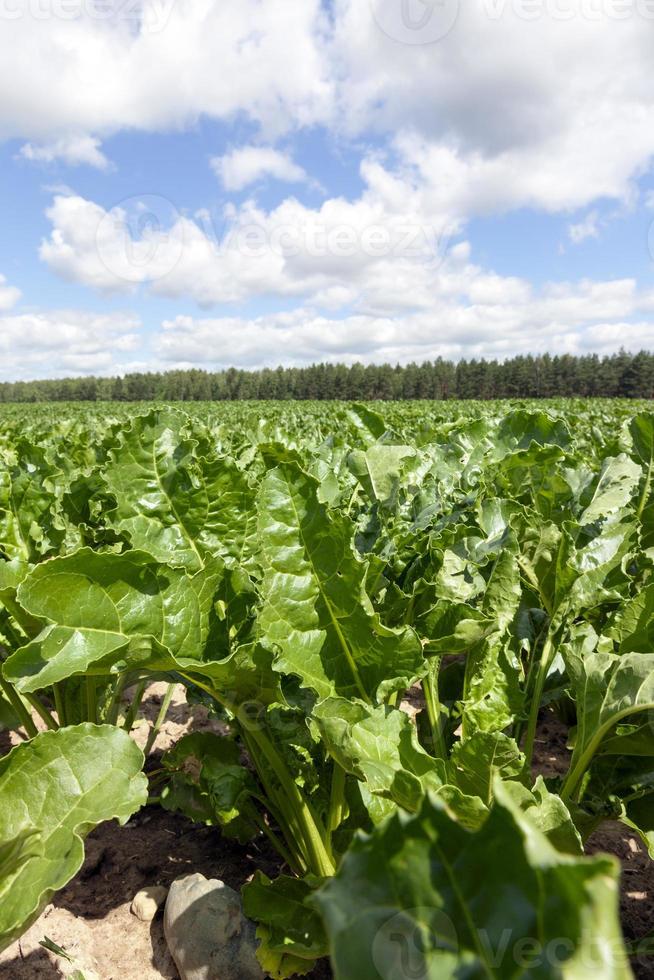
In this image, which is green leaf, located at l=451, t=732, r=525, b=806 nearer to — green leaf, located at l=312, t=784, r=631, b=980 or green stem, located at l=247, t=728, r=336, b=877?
green stem, located at l=247, t=728, r=336, b=877

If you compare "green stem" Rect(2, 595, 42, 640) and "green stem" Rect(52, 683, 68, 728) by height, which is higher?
"green stem" Rect(2, 595, 42, 640)

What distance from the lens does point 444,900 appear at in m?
0.70

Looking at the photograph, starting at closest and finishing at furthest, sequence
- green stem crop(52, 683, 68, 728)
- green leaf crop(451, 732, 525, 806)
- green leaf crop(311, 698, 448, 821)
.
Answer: green leaf crop(311, 698, 448, 821)
green leaf crop(451, 732, 525, 806)
green stem crop(52, 683, 68, 728)

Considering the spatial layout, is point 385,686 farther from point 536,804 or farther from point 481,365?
point 481,365

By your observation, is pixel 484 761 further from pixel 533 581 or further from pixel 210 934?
pixel 210 934

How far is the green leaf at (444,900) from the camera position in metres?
0.65

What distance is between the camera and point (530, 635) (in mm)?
2059

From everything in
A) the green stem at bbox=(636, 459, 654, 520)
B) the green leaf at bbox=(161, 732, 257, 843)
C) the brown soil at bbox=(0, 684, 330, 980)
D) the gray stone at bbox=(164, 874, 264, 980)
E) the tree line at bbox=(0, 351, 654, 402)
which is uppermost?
the tree line at bbox=(0, 351, 654, 402)

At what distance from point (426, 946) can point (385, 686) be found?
2.51 ft

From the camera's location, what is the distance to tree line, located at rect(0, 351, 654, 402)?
295ft

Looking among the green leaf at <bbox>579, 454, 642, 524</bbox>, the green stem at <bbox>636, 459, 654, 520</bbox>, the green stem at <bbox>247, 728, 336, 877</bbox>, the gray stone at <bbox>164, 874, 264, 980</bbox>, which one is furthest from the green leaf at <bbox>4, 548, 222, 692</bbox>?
the green stem at <bbox>636, 459, 654, 520</bbox>

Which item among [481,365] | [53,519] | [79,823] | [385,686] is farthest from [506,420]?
[481,365]

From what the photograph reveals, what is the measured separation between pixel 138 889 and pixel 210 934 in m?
0.48

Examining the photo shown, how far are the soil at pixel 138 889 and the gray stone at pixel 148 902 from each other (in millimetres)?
21
